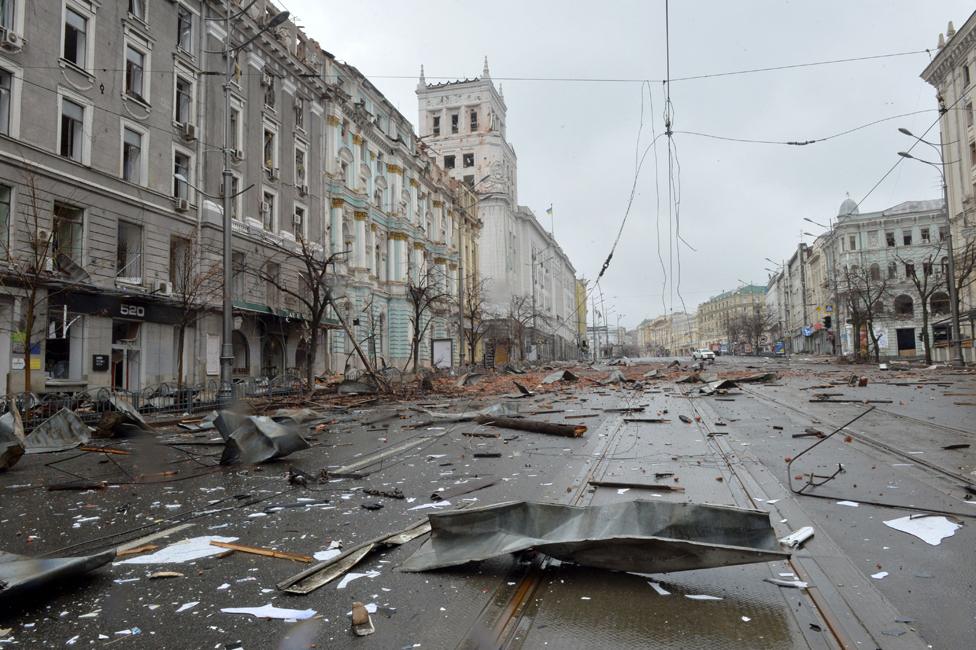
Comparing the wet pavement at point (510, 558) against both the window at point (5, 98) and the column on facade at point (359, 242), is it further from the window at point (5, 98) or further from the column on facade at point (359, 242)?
the column on facade at point (359, 242)

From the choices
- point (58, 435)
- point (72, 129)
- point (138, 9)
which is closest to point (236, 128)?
point (138, 9)

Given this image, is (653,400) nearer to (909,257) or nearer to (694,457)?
(694,457)

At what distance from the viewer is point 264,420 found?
25.6 feet

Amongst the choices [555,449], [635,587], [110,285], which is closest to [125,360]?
[110,285]

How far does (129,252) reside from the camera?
2234cm

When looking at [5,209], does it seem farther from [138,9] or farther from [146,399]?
[138,9]

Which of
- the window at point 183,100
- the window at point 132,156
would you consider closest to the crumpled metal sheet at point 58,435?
the window at point 132,156

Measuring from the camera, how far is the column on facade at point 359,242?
125 feet

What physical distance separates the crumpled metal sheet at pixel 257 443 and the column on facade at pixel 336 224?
97.6 feet

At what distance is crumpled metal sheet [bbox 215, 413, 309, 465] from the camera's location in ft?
24.3

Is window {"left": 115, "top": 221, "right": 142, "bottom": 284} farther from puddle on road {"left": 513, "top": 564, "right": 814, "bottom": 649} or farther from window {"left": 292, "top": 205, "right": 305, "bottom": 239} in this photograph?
puddle on road {"left": 513, "top": 564, "right": 814, "bottom": 649}

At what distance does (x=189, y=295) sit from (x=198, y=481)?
53.5ft

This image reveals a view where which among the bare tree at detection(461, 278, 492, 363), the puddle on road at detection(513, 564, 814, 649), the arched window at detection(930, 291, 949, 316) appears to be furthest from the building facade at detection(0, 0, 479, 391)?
the arched window at detection(930, 291, 949, 316)

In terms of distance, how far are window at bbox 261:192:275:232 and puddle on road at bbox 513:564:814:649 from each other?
29555mm
